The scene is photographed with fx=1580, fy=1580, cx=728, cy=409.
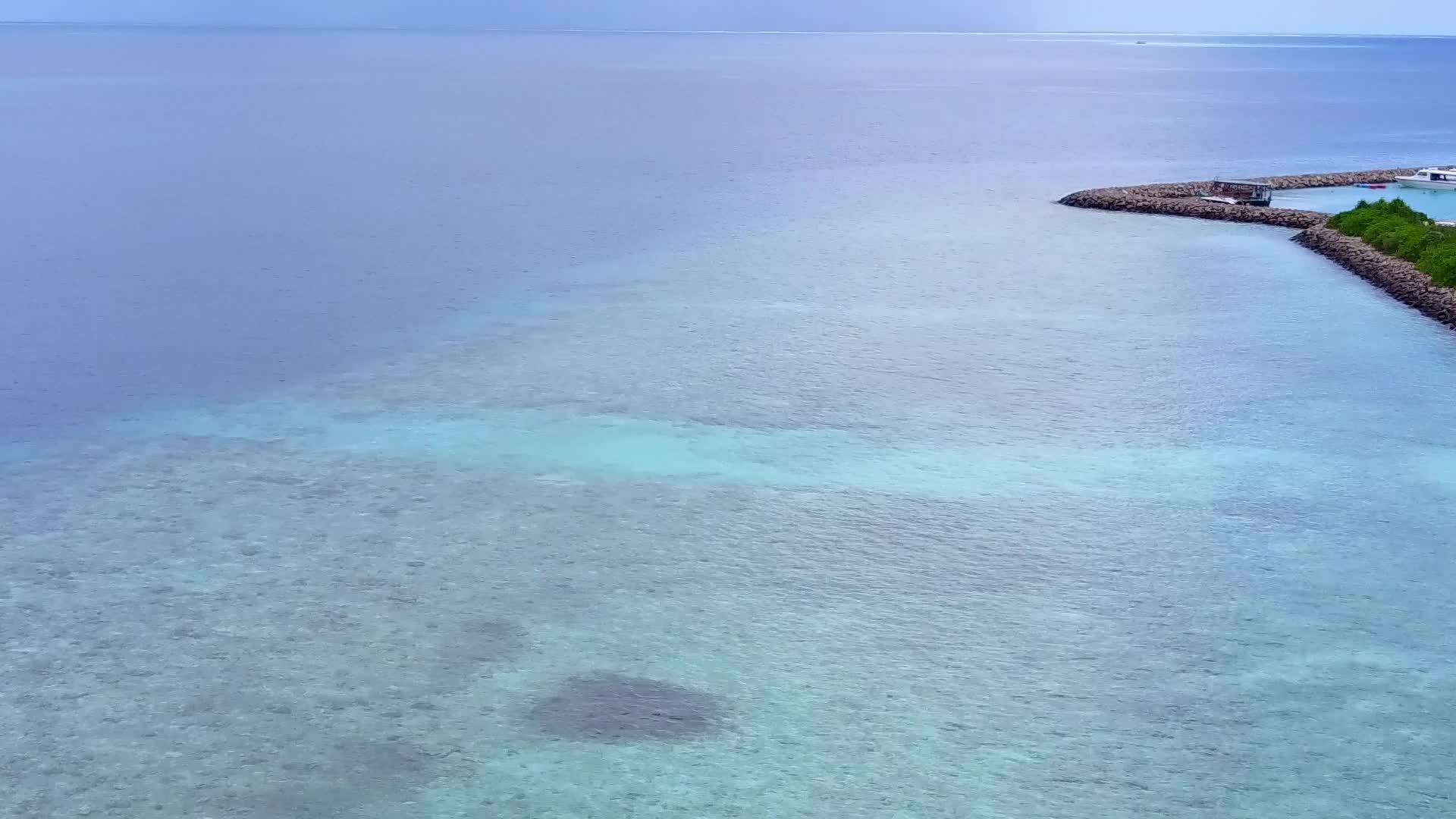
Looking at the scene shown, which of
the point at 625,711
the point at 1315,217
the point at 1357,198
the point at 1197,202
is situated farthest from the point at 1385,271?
the point at 625,711

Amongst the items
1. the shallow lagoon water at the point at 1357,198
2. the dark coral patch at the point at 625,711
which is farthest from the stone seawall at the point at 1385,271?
the dark coral patch at the point at 625,711

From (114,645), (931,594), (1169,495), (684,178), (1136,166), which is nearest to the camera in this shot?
(114,645)

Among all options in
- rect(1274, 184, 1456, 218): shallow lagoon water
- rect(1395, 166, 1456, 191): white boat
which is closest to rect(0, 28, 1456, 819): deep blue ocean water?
rect(1274, 184, 1456, 218): shallow lagoon water

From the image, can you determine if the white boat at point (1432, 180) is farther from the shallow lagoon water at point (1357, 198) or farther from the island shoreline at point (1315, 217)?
the island shoreline at point (1315, 217)

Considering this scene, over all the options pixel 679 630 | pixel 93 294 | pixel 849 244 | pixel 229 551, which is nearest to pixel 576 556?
pixel 679 630

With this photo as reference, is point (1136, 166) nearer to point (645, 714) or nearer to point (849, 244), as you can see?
point (849, 244)
